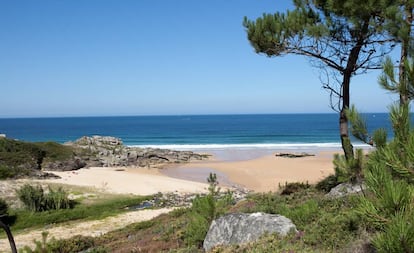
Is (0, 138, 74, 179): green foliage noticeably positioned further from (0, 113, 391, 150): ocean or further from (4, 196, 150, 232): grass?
(0, 113, 391, 150): ocean

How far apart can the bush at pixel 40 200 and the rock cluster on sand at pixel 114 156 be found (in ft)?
47.4

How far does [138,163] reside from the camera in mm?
40875

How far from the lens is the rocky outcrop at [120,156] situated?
39406mm

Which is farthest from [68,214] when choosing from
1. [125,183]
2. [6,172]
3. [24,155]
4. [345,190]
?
[345,190]

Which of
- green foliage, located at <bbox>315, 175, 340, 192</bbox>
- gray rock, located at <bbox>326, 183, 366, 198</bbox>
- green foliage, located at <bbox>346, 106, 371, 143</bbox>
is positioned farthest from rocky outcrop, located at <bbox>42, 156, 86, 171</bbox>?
green foliage, located at <bbox>346, 106, 371, 143</bbox>

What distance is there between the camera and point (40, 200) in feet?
64.3

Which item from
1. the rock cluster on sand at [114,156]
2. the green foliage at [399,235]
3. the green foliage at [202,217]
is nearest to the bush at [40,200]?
the green foliage at [202,217]

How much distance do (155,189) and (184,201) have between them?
4.45m

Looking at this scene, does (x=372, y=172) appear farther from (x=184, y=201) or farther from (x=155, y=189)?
(x=155, y=189)

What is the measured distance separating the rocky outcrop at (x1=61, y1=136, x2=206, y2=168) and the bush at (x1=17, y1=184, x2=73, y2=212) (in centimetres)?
1628

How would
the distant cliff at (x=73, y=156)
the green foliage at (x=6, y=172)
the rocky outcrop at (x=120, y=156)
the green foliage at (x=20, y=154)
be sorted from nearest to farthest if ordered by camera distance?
1. the green foliage at (x=6, y=172)
2. the distant cliff at (x=73, y=156)
3. the green foliage at (x=20, y=154)
4. the rocky outcrop at (x=120, y=156)

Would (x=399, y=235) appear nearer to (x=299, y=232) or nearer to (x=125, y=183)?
(x=299, y=232)

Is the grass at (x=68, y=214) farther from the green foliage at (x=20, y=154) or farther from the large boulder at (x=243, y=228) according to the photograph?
the large boulder at (x=243, y=228)

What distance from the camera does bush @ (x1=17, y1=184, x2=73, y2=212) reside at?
63.5 ft
